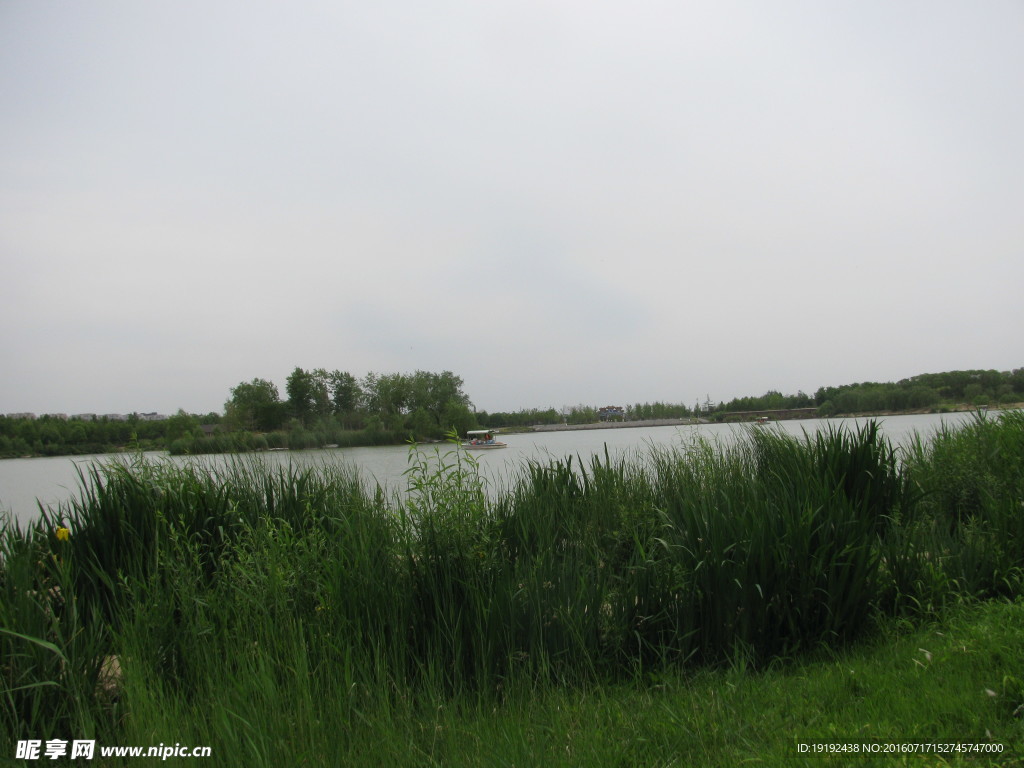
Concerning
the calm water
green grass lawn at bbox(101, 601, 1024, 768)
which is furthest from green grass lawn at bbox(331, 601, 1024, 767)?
the calm water

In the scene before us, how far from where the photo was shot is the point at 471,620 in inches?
158

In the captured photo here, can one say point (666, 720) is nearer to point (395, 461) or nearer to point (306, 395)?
point (395, 461)

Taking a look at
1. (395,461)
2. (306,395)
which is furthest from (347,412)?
(395,461)

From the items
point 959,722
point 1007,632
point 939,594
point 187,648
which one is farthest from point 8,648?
point 939,594

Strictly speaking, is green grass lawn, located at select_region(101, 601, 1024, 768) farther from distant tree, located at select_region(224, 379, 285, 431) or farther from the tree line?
distant tree, located at select_region(224, 379, 285, 431)

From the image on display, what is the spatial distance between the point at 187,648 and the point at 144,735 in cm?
93

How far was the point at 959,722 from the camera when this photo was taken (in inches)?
104

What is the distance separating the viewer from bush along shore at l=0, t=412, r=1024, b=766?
2.89 m

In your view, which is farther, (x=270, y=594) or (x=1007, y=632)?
(x=270, y=594)

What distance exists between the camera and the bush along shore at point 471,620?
9.48 feet

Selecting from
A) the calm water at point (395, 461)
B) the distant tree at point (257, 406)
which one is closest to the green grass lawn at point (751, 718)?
the calm water at point (395, 461)

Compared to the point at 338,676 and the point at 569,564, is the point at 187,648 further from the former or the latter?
the point at 569,564

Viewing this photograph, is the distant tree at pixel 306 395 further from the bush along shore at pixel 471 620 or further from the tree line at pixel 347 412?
the bush along shore at pixel 471 620

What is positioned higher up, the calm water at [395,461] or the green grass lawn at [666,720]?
the calm water at [395,461]
